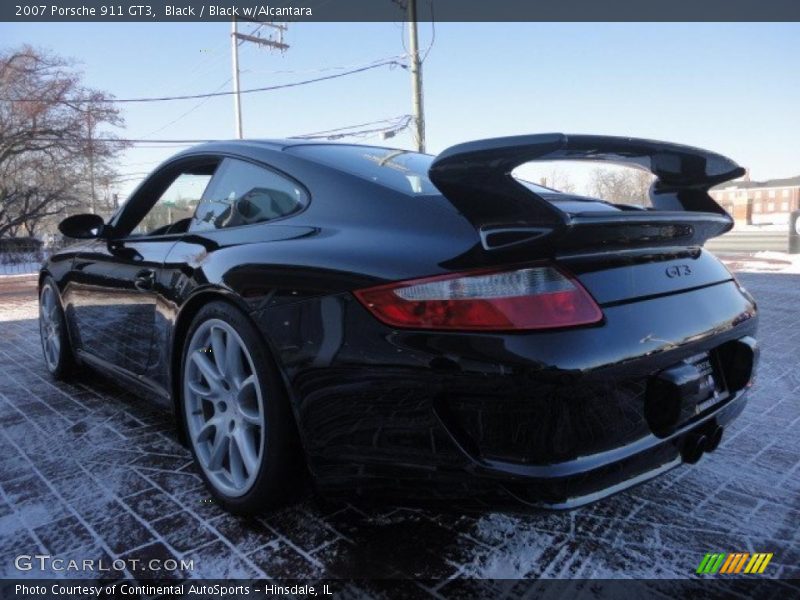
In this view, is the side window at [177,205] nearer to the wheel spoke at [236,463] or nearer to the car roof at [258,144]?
the car roof at [258,144]

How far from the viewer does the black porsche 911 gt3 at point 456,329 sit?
139 centimetres

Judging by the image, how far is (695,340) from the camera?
5.42ft

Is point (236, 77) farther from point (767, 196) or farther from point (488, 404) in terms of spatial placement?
point (767, 196)

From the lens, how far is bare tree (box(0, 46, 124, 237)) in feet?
71.7

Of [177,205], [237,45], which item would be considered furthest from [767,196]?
[177,205]

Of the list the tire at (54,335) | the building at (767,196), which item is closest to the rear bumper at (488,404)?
the tire at (54,335)

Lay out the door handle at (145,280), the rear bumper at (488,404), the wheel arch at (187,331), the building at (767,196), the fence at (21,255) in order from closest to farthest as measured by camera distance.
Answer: the rear bumper at (488,404) → the wheel arch at (187,331) → the door handle at (145,280) → the fence at (21,255) → the building at (767,196)

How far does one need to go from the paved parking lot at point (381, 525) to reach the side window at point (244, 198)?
1.08m

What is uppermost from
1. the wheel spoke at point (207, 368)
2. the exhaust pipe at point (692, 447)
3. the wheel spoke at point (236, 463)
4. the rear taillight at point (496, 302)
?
the rear taillight at point (496, 302)

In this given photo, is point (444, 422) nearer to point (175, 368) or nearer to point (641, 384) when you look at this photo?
point (641, 384)

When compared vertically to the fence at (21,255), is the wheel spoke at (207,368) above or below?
below

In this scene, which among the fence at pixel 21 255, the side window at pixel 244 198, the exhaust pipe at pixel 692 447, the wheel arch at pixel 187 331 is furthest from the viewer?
the fence at pixel 21 255

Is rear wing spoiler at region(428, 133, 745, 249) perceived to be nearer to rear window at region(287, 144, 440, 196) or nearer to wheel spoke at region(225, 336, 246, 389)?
rear window at region(287, 144, 440, 196)

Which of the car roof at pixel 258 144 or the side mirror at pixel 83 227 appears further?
the side mirror at pixel 83 227
